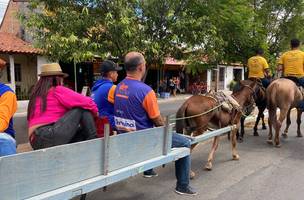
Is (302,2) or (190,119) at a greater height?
(302,2)

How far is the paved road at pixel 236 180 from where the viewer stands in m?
4.98

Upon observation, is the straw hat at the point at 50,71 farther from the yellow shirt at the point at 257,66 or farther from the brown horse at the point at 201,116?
the yellow shirt at the point at 257,66

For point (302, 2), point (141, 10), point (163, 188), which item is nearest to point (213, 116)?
→ point (163, 188)

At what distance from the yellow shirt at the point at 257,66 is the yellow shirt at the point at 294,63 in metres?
0.50

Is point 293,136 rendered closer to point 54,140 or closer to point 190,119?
point 190,119

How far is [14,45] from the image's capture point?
18219 mm

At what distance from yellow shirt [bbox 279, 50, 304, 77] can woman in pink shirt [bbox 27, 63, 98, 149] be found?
6.00m

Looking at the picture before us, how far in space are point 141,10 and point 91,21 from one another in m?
1.14

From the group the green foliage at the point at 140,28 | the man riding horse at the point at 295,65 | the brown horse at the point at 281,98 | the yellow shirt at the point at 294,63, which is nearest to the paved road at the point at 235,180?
the brown horse at the point at 281,98

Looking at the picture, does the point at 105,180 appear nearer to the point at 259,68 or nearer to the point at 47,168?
the point at 47,168

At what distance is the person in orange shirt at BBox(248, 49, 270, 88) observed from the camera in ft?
28.6

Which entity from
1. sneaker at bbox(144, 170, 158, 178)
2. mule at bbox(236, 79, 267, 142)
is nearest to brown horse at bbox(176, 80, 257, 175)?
sneaker at bbox(144, 170, 158, 178)

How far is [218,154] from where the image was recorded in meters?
Result: 7.31

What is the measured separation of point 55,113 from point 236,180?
10.3 feet
